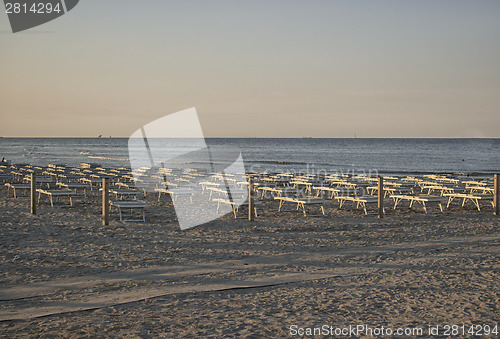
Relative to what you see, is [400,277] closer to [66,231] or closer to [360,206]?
[66,231]

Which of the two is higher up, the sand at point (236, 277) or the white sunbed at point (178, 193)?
the white sunbed at point (178, 193)

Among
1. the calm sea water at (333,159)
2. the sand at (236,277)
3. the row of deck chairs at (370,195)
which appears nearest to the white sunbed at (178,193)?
the row of deck chairs at (370,195)

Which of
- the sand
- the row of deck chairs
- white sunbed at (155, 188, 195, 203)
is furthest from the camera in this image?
white sunbed at (155, 188, 195, 203)

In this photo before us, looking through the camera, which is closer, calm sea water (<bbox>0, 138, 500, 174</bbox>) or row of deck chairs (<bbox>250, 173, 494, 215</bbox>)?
row of deck chairs (<bbox>250, 173, 494, 215</bbox>)

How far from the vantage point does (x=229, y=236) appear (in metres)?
7.65

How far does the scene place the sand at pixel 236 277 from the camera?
3.83 m

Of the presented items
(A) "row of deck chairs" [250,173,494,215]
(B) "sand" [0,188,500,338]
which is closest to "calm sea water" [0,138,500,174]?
(A) "row of deck chairs" [250,173,494,215]

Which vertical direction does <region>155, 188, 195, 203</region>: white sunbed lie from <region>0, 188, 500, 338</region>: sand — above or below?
above

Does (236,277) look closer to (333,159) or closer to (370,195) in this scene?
(370,195)

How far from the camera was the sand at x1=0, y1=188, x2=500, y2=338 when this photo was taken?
3.83m

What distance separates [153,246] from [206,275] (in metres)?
1.75

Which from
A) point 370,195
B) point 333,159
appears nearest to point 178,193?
point 370,195

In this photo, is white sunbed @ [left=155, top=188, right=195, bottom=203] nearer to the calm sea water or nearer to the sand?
the sand

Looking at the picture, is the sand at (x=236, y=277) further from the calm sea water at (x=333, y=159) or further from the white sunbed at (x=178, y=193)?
the calm sea water at (x=333, y=159)
